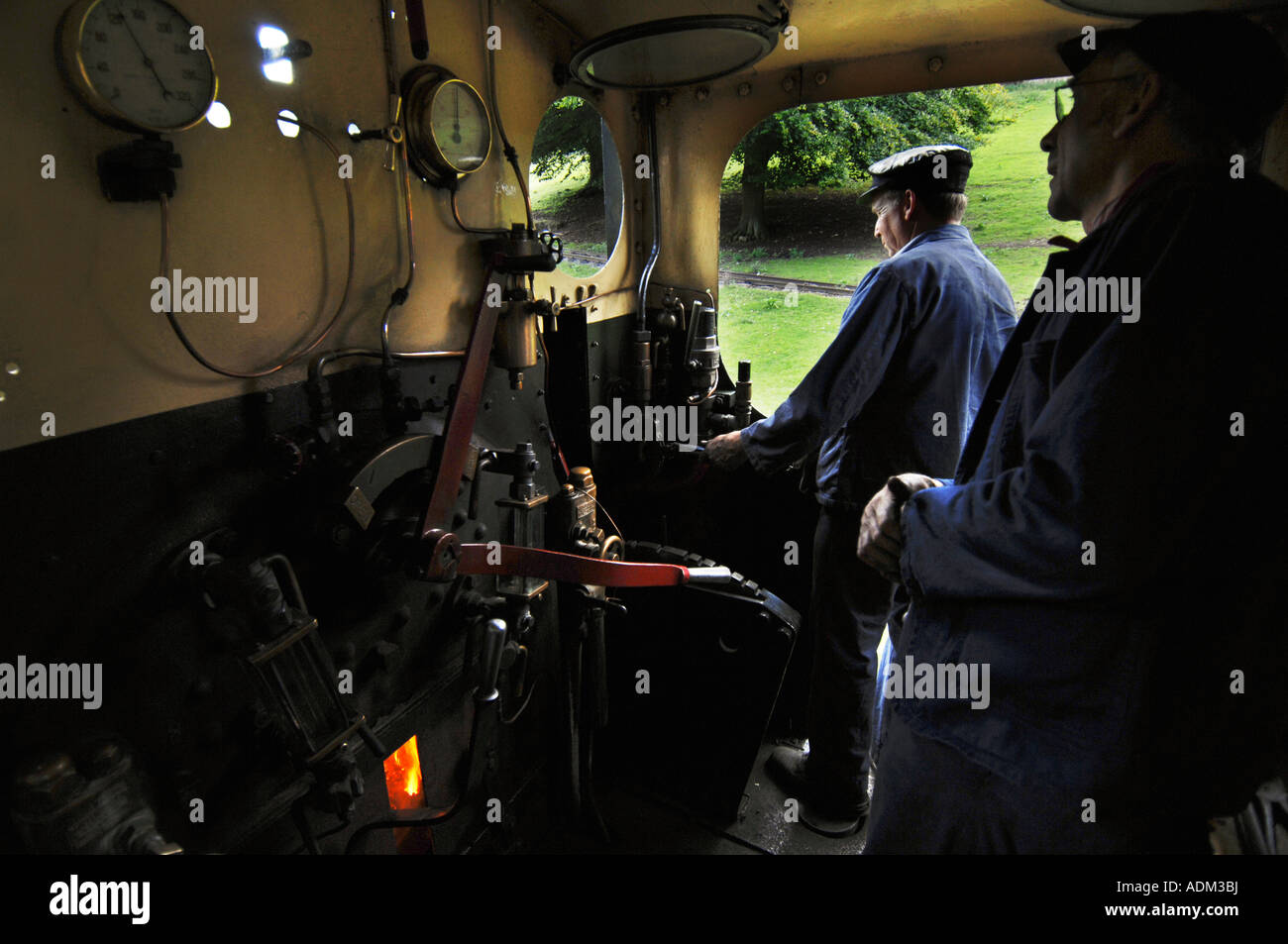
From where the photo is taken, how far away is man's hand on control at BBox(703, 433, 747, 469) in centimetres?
237

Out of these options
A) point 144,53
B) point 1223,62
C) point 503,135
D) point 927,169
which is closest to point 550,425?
point 503,135

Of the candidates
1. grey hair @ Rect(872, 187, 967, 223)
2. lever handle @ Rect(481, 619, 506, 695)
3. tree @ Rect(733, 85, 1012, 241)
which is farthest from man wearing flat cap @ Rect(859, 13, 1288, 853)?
tree @ Rect(733, 85, 1012, 241)

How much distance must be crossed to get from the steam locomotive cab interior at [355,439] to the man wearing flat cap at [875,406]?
0.99ft

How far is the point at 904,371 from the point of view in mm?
2115

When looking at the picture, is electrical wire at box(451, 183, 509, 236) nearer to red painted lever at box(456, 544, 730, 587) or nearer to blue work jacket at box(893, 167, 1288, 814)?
red painted lever at box(456, 544, 730, 587)

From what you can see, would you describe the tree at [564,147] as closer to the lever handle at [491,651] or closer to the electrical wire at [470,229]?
the electrical wire at [470,229]

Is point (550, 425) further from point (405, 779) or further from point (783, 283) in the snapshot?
point (783, 283)

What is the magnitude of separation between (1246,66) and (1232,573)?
0.78 m

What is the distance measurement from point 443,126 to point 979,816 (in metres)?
1.96

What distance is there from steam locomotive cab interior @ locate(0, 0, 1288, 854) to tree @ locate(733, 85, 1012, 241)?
1.76 feet

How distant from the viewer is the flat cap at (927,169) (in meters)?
2.15

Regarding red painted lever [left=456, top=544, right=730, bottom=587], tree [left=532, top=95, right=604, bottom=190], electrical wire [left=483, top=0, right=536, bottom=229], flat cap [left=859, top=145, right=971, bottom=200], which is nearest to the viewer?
red painted lever [left=456, top=544, right=730, bottom=587]

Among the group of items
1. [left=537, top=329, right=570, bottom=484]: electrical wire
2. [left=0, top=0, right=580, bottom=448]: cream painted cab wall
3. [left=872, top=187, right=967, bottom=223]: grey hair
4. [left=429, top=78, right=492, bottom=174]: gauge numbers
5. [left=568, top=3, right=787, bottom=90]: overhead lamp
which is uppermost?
[left=568, top=3, right=787, bottom=90]: overhead lamp

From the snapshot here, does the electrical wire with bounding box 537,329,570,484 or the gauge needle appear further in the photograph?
the electrical wire with bounding box 537,329,570,484
